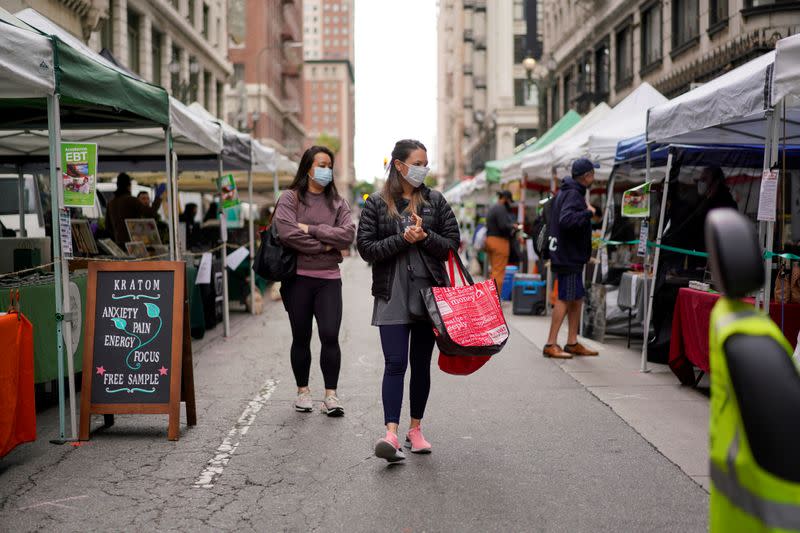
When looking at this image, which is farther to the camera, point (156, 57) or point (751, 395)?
point (156, 57)

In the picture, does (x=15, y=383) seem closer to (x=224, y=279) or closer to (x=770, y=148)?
(x=770, y=148)

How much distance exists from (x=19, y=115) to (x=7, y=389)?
4.78 m

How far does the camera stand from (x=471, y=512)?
4578 mm

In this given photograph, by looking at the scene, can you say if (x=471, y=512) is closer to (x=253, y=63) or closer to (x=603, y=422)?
(x=603, y=422)

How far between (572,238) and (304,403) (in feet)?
13.0

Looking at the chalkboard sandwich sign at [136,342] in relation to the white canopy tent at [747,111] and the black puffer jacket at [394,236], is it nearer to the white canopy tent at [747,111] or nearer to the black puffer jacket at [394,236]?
the black puffer jacket at [394,236]

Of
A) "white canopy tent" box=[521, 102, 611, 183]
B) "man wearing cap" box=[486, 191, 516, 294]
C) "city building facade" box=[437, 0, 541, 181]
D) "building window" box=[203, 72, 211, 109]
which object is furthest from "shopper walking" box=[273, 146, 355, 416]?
"city building facade" box=[437, 0, 541, 181]

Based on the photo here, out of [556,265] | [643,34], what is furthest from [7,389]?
[643,34]

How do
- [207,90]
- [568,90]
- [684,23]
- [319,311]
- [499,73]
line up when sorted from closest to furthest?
[319,311]
[684,23]
[568,90]
[207,90]
[499,73]

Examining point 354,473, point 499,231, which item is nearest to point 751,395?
point 354,473

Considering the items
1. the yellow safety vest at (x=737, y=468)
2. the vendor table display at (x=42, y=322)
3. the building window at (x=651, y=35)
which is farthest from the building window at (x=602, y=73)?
the yellow safety vest at (x=737, y=468)

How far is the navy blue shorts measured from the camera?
31.1ft

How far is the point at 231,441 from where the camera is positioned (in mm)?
6180

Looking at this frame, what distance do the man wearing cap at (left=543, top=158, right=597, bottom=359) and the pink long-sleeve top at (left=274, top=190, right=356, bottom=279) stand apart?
133 inches
